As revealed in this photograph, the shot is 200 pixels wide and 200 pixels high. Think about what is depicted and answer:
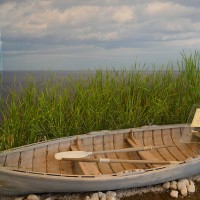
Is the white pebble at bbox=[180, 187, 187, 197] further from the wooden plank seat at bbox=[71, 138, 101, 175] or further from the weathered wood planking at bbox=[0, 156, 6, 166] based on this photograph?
the weathered wood planking at bbox=[0, 156, 6, 166]

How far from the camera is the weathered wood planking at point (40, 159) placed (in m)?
2.04

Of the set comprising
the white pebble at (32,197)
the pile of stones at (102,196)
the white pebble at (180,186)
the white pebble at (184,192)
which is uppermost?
the white pebble at (32,197)

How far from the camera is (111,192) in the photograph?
6.46 ft

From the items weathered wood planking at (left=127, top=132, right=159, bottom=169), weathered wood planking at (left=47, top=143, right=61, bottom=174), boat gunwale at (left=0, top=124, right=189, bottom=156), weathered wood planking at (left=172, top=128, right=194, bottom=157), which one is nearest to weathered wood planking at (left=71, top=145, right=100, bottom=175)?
weathered wood planking at (left=47, top=143, right=61, bottom=174)

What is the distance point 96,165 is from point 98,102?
0.64 meters

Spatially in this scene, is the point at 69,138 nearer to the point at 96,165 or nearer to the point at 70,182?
the point at 96,165

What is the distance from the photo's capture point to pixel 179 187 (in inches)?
84.0

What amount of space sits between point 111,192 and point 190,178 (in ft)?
2.01

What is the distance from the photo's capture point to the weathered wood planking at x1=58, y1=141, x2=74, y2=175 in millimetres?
2070

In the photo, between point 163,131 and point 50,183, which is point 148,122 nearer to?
point 163,131

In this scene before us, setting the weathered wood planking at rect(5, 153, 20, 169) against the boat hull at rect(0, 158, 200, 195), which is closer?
the boat hull at rect(0, 158, 200, 195)

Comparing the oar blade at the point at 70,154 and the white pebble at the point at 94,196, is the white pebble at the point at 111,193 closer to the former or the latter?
the white pebble at the point at 94,196

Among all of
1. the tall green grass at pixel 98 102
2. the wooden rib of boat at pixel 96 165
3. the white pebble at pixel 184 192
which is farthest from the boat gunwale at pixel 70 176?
the tall green grass at pixel 98 102

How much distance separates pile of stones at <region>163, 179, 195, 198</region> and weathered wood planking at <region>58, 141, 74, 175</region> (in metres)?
0.56
